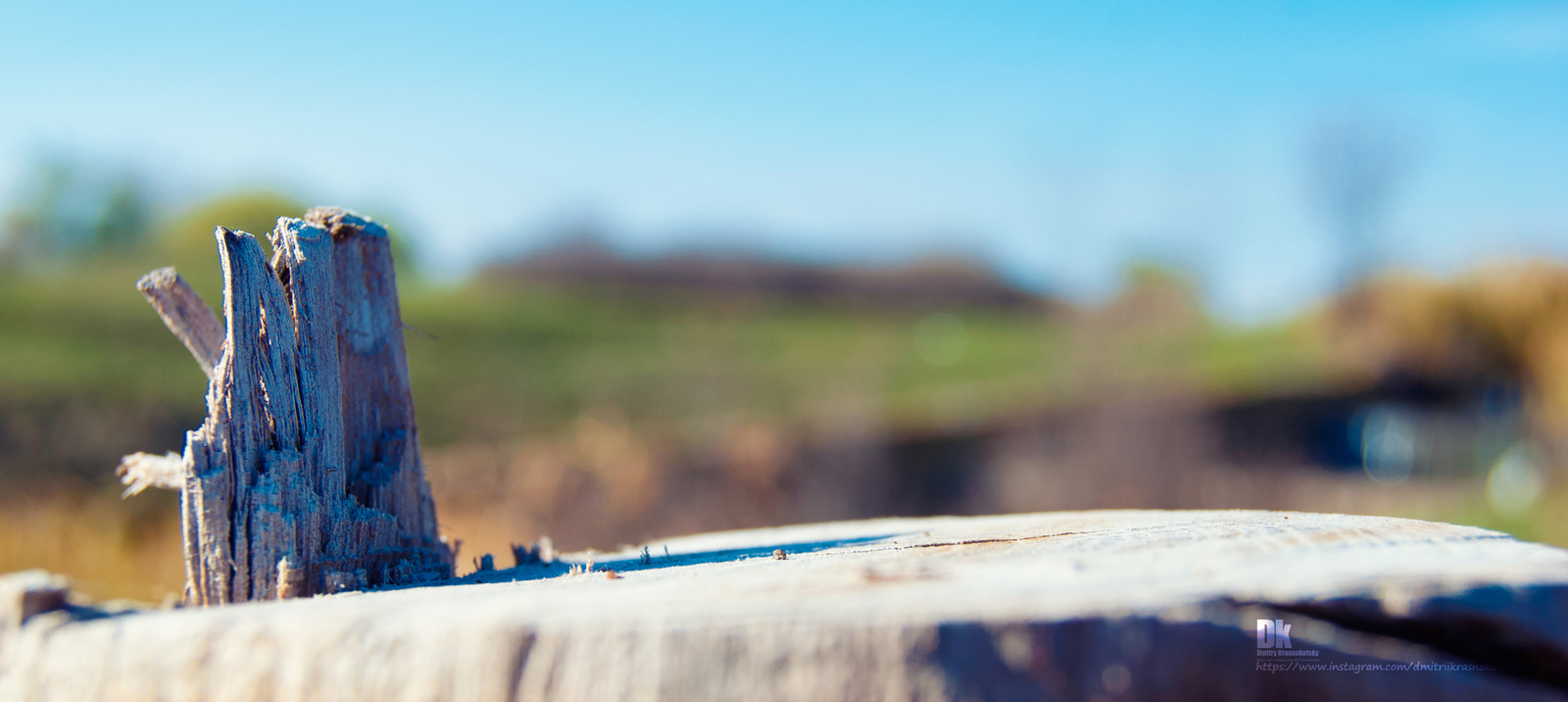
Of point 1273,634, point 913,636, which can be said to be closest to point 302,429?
point 913,636

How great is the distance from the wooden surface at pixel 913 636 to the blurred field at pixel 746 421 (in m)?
4.38

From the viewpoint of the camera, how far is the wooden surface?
0.90 meters

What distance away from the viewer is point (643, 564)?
1.61m

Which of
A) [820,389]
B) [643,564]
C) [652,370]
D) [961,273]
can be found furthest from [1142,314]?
[961,273]

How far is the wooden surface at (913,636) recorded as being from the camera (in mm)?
900

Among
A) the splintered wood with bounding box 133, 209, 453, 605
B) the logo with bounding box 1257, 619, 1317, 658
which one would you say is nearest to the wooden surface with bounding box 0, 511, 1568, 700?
the logo with bounding box 1257, 619, 1317, 658

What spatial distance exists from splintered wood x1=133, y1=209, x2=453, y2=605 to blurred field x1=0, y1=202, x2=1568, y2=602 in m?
3.75

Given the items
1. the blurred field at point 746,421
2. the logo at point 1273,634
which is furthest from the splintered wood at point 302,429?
the blurred field at point 746,421

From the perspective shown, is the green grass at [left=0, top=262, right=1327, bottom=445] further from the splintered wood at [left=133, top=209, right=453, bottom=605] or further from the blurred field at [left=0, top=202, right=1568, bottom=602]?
the splintered wood at [left=133, top=209, right=453, bottom=605]

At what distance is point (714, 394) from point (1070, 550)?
1118 centimetres

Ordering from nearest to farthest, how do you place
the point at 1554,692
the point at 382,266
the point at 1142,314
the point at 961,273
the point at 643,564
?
the point at 1554,692
the point at 643,564
the point at 382,266
the point at 1142,314
the point at 961,273

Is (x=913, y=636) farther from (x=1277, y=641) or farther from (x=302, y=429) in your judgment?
(x=302, y=429)

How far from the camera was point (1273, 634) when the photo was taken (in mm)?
936

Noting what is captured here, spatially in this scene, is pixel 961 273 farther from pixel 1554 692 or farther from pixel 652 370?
pixel 1554 692
